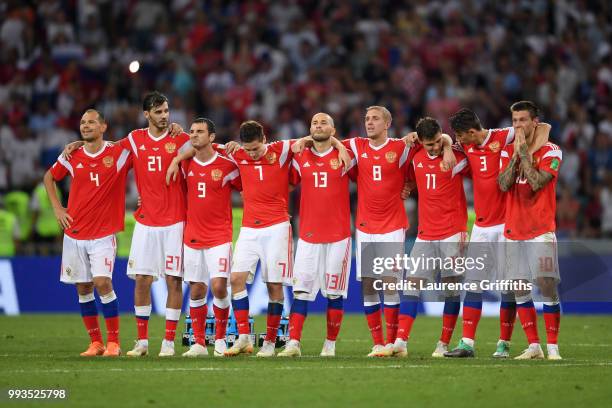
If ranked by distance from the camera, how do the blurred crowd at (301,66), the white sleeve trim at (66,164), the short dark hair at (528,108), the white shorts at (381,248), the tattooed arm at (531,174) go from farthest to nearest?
1. the blurred crowd at (301,66)
2. the white sleeve trim at (66,164)
3. the white shorts at (381,248)
4. the short dark hair at (528,108)
5. the tattooed arm at (531,174)

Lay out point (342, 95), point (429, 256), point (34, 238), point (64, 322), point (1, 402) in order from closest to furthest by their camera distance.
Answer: point (1, 402), point (429, 256), point (64, 322), point (34, 238), point (342, 95)

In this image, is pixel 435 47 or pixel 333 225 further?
pixel 435 47

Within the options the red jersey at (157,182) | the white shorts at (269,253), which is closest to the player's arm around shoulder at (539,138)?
the white shorts at (269,253)

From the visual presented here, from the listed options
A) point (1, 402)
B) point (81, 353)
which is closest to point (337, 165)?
point (81, 353)

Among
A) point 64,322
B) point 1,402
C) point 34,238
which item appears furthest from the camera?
point 34,238

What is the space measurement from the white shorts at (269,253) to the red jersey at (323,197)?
281 millimetres

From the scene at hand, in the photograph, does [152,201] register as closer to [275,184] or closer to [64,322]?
[275,184]

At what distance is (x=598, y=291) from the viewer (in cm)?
2111

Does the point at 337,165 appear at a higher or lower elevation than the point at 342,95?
lower

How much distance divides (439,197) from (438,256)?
0.67m

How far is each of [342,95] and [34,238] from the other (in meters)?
6.99

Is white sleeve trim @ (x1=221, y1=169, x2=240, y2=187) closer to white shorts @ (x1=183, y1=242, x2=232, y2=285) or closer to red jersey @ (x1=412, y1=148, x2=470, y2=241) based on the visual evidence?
white shorts @ (x1=183, y1=242, x2=232, y2=285)

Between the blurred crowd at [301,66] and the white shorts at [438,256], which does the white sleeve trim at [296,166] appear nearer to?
the white shorts at [438,256]

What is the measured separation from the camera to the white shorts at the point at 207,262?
14211 mm
